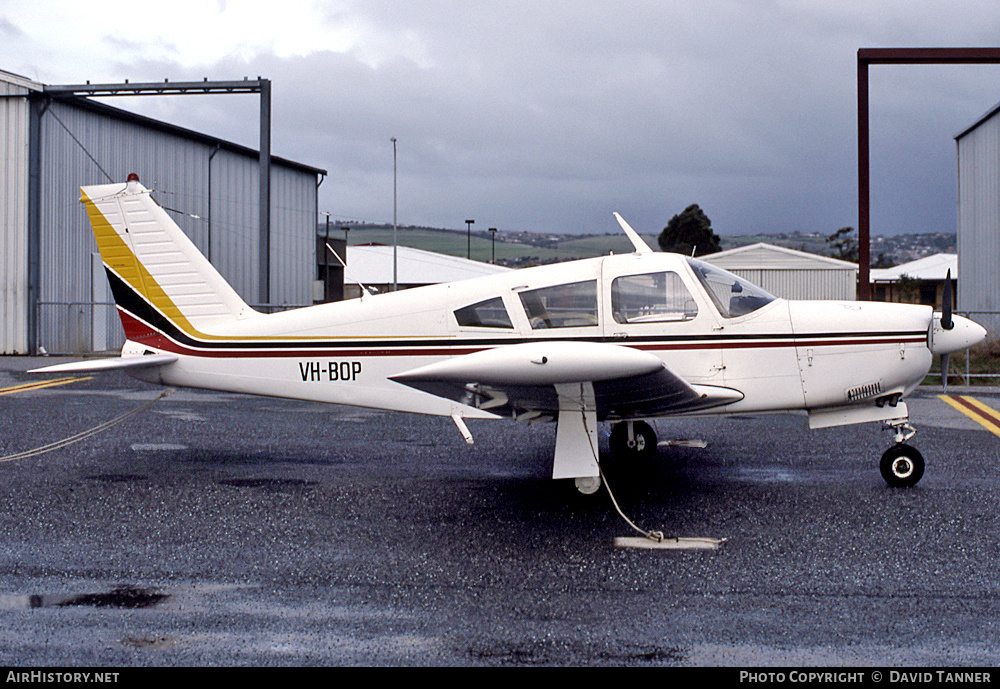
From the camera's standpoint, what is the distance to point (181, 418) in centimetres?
1160

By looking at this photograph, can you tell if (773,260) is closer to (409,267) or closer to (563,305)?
(409,267)

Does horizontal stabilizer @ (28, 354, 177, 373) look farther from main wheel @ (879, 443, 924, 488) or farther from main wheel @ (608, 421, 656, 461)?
main wheel @ (879, 443, 924, 488)

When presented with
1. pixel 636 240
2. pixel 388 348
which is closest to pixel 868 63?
pixel 636 240

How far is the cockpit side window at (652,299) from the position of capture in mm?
7094

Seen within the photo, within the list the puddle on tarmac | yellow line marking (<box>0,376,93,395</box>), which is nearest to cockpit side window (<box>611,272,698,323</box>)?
the puddle on tarmac

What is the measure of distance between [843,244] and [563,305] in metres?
84.7

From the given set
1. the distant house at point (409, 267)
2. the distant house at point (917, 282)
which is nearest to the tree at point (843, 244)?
the distant house at point (917, 282)

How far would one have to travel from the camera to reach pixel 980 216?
91.8 feet

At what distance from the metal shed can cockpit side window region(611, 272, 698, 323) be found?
20.3 metres

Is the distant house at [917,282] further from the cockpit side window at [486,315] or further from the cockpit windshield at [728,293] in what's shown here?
the cockpit side window at [486,315]

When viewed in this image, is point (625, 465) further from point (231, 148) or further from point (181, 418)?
point (231, 148)

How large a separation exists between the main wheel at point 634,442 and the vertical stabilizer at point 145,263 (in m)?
3.91

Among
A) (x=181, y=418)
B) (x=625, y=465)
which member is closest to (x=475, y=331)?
(x=625, y=465)

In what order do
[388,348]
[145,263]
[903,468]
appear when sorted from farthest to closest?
1. [145,263]
2. [388,348]
3. [903,468]
